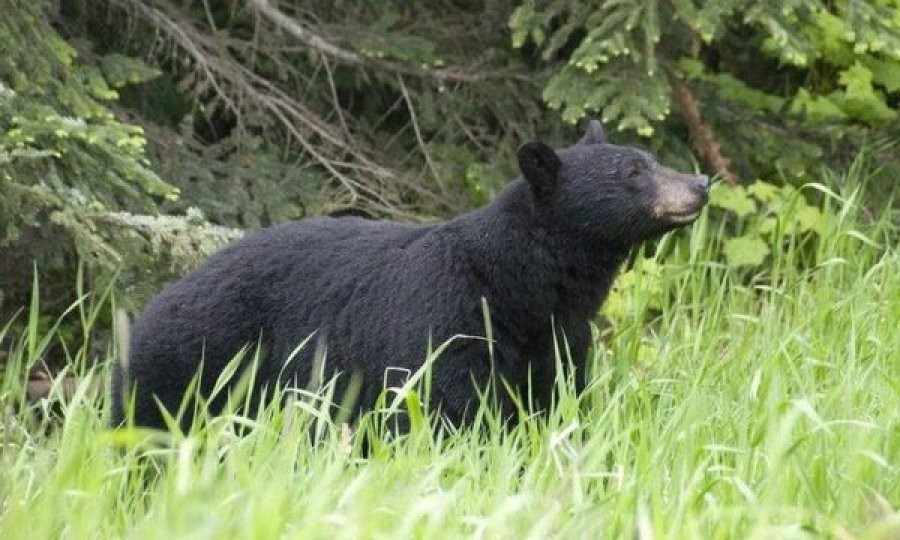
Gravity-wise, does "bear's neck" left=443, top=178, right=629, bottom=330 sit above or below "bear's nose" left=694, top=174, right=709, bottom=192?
below

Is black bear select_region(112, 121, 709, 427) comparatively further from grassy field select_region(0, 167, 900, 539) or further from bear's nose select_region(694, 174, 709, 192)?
grassy field select_region(0, 167, 900, 539)

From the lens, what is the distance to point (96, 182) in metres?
5.89

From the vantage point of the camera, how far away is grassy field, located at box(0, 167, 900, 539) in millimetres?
3176

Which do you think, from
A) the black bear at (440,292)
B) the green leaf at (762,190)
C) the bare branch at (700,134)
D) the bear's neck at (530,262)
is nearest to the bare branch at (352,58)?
the bare branch at (700,134)

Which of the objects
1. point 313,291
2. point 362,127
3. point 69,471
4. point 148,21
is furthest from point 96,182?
point 69,471

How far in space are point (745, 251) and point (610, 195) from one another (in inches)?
76.7

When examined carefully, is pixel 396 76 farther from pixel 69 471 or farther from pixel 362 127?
pixel 69 471

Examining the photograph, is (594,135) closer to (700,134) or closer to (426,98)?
(700,134)

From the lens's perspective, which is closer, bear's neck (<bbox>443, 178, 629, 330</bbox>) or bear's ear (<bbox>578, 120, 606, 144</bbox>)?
bear's neck (<bbox>443, 178, 629, 330</bbox>)

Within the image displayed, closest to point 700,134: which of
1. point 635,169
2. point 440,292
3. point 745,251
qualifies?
point 745,251

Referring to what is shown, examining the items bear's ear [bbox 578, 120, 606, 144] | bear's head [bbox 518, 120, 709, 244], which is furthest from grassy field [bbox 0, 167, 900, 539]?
bear's ear [bbox 578, 120, 606, 144]

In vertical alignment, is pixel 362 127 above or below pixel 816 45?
below

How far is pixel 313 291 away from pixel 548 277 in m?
0.79

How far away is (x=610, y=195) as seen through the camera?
520cm
